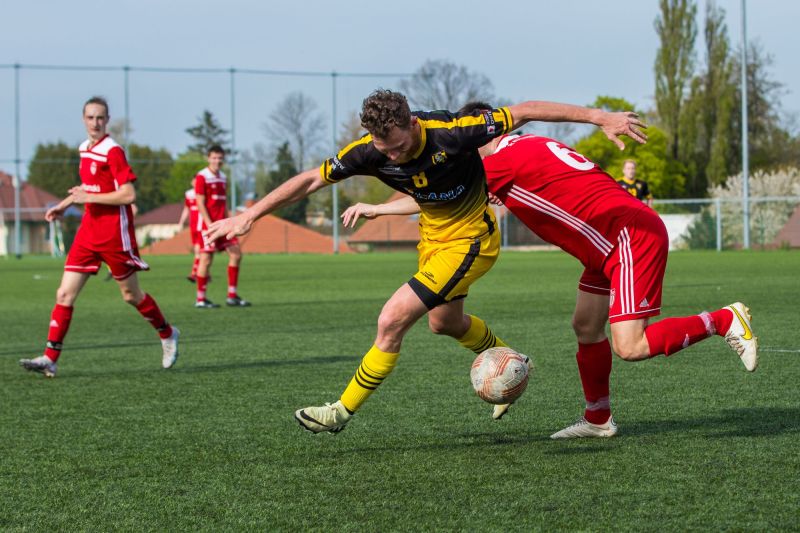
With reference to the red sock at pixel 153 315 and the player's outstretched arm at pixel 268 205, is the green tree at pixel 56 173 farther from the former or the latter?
the player's outstretched arm at pixel 268 205

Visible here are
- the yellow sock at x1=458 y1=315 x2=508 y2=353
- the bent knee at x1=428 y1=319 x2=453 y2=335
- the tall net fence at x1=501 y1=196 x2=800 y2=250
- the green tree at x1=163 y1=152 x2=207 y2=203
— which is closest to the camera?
the bent knee at x1=428 y1=319 x2=453 y2=335

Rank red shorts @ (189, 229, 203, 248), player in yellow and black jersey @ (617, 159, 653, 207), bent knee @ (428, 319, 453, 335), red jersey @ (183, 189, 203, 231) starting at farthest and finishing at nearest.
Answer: player in yellow and black jersey @ (617, 159, 653, 207)
red jersey @ (183, 189, 203, 231)
red shorts @ (189, 229, 203, 248)
bent knee @ (428, 319, 453, 335)

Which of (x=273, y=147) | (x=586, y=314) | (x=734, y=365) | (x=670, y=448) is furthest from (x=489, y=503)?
(x=273, y=147)

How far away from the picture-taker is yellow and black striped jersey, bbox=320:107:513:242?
15.6 ft

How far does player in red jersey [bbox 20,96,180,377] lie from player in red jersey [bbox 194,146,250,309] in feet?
21.3

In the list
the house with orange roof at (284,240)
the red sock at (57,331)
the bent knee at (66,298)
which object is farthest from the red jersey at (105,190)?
the house with orange roof at (284,240)

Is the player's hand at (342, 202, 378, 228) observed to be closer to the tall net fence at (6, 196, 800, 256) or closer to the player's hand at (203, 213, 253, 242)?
the player's hand at (203, 213, 253, 242)

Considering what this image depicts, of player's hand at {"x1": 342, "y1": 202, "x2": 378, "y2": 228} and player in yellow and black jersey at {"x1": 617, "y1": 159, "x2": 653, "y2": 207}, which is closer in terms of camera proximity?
player's hand at {"x1": 342, "y1": 202, "x2": 378, "y2": 228}

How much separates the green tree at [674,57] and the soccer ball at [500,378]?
5203 cm

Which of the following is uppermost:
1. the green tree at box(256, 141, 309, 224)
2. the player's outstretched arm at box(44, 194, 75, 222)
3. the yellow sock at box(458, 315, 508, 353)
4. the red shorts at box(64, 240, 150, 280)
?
the green tree at box(256, 141, 309, 224)

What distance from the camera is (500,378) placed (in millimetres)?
5031

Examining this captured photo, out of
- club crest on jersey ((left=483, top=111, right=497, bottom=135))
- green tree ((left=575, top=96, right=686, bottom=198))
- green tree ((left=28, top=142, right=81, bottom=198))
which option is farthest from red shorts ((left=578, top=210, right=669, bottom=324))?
green tree ((left=575, top=96, right=686, bottom=198))

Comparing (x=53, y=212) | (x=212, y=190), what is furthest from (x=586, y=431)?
(x=212, y=190)

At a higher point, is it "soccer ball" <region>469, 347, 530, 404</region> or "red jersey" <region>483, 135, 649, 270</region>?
"red jersey" <region>483, 135, 649, 270</region>
